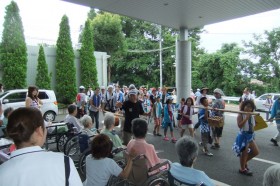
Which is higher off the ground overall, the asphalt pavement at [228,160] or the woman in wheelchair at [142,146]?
the woman in wheelchair at [142,146]

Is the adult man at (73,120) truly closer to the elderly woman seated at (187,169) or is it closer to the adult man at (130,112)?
the adult man at (130,112)

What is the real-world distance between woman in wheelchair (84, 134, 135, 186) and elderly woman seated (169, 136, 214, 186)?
66cm

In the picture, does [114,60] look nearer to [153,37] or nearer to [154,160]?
[153,37]

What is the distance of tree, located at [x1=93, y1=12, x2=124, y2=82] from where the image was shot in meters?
25.7

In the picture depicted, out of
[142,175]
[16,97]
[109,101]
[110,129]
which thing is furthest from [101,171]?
[16,97]

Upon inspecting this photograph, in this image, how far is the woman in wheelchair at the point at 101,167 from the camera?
123 inches

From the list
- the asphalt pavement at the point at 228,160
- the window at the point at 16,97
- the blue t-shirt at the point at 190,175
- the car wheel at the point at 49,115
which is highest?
the window at the point at 16,97

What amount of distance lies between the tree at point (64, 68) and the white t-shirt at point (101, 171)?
49.7 ft

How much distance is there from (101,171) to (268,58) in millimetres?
25752

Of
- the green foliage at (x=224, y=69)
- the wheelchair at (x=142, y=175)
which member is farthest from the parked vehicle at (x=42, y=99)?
the green foliage at (x=224, y=69)

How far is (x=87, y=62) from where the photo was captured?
1941 cm

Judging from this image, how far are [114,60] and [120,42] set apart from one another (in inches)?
202

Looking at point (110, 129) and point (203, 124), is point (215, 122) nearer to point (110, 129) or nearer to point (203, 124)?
point (203, 124)

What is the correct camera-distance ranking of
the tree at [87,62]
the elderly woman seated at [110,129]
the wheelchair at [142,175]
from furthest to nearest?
1. the tree at [87,62]
2. the elderly woman seated at [110,129]
3. the wheelchair at [142,175]
